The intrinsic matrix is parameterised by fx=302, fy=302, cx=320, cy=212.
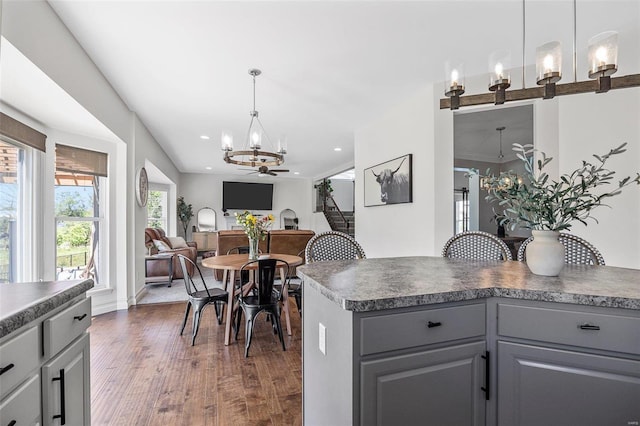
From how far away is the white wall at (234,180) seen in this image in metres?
9.85

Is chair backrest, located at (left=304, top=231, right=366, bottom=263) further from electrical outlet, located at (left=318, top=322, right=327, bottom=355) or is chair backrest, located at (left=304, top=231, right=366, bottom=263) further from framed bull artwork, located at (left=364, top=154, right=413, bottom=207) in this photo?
framed bull artwork, located at (left=364, top=154, right=413, bottom=207)

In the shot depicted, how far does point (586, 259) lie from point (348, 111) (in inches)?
128

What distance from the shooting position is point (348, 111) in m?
4.32

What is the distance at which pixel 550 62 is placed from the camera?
154 cm

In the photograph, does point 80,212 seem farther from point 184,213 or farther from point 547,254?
point 184,213

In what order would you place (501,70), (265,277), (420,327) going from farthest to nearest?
1. (265,277)
2. (501,70)
3. (420,327)

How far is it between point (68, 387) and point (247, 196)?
365 inches

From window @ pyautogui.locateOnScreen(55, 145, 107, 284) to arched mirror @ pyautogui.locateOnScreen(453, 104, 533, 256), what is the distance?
173 inches

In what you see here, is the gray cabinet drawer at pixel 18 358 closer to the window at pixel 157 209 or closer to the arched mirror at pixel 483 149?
the arched mirror at pixel 483 149

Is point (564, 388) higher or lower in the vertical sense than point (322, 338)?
lower

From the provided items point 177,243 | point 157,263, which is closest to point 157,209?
point 177,243

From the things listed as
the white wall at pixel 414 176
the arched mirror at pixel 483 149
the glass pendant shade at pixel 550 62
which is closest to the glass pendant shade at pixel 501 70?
the glass pendant shade at pixel 550 62

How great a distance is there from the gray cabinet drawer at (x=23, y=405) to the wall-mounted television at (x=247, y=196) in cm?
930

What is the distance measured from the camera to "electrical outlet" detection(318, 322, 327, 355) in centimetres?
128
